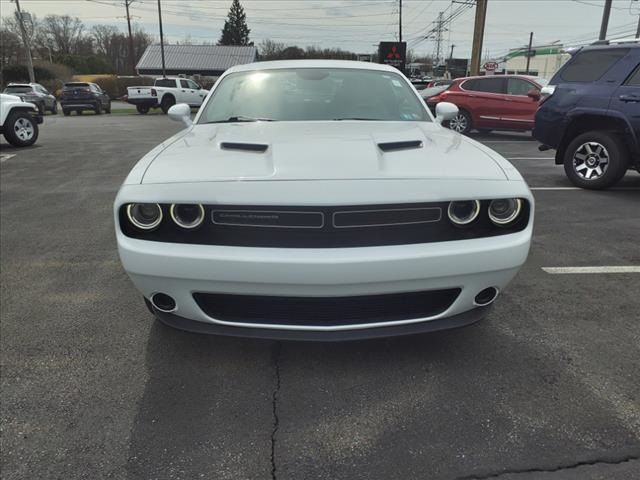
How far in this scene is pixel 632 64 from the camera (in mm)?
6188

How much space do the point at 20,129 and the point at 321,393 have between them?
1199 centimetres

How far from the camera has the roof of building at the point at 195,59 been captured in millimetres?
69938

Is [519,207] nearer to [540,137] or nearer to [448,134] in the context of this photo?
[448,134]

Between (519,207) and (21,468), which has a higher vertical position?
(519,207)

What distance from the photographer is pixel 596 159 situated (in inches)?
262

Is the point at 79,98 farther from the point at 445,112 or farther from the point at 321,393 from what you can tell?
the point at 321,393

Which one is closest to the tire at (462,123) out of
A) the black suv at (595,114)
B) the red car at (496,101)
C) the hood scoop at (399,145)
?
the red car at (496,101)

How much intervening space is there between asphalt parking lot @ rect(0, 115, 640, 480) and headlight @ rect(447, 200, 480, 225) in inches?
32.2

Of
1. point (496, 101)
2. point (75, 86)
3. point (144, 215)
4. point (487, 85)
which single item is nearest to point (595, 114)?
point (144, 215)

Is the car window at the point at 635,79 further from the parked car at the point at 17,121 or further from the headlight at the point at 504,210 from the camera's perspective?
the parked car at the point at 17,121

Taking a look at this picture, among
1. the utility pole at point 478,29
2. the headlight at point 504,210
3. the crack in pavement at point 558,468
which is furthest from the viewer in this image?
the utility pole at point 478,29

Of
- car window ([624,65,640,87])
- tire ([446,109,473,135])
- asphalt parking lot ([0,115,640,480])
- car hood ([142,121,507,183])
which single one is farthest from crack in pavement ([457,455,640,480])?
tire ([446,109,473,135])

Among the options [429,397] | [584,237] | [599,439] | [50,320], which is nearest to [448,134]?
[429,397]

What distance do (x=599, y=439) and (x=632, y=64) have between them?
227 inches
